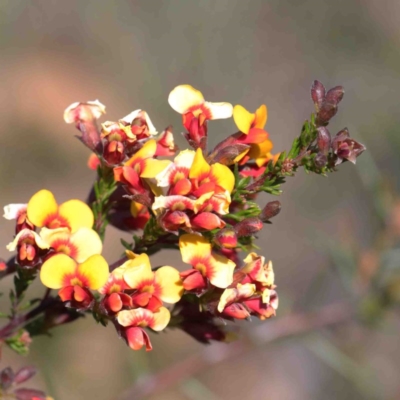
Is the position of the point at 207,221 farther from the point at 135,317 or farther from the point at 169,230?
the point at 135,317

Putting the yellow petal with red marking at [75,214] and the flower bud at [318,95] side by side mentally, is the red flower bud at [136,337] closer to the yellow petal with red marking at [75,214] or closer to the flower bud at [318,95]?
the yellow petal with red marking at [75,214]

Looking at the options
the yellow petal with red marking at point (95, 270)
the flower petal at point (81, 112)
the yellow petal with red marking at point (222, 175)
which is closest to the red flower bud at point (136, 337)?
the yellow petal with red marking at point (95, 270)

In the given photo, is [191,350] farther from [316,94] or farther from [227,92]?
[316,94]

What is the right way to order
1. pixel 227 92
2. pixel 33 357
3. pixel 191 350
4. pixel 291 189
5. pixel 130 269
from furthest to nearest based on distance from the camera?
pixel 227 92, pixel 291 189, pixel 191 350, pixel 33 357, pixel 130 269

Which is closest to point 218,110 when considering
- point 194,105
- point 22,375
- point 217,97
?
point 194,105

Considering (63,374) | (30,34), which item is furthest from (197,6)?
(63,374)

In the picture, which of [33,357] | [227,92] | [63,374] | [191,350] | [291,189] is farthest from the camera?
[227,92]
